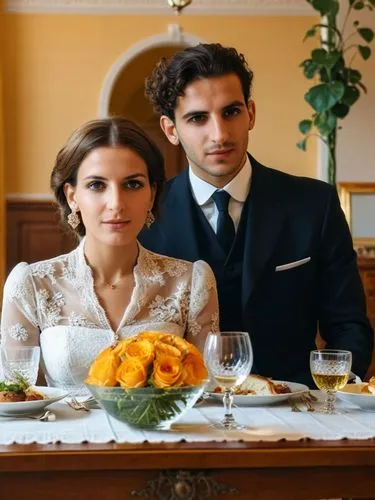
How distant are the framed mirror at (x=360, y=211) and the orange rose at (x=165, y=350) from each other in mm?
5334

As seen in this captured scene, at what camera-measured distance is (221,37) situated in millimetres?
7246

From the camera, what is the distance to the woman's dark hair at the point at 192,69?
8.82ft

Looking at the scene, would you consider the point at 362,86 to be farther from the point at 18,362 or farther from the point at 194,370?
the point at 194,370

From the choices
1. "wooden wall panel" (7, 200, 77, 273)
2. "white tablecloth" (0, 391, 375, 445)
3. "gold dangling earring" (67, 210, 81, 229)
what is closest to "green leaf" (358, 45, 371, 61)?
"wooden wall panel" (7, 200, 77, 273)

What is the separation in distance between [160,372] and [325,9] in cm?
516

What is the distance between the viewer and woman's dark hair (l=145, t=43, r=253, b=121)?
269cm

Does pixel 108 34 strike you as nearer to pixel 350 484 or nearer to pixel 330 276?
pixel 330 276

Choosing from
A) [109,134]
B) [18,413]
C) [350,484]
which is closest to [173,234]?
[109,134]

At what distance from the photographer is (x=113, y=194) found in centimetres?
226

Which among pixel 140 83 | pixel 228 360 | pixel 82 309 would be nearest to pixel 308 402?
pixel 228 360

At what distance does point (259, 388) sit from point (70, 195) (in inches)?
31.3

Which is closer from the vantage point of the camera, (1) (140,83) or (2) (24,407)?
(2) (24,407)

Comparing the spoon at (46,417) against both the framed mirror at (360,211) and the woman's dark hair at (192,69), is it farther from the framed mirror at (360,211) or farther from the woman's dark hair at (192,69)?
the framed mirror at (360,211)

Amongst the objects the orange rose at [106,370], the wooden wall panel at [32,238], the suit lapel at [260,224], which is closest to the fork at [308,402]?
the orange rose at [106,370]
